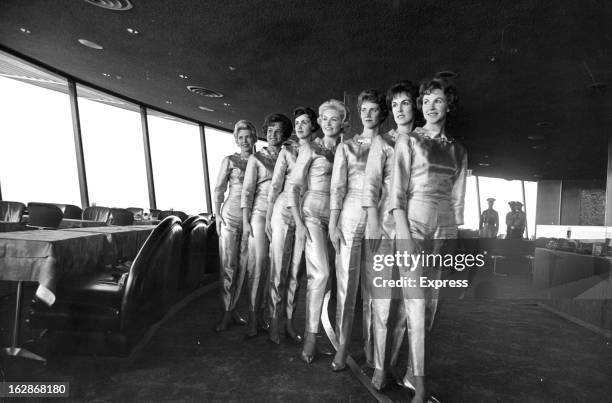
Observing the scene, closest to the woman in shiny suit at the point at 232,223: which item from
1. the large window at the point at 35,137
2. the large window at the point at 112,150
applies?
the large window at the point at 35,137

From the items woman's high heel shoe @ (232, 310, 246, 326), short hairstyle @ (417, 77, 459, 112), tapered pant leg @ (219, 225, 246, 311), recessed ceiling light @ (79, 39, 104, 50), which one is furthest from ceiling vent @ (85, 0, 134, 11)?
short hairstyle @ (417, 77, 459, 112)

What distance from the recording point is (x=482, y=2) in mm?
4172

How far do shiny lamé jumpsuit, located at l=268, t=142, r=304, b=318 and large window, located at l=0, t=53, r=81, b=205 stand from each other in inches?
187

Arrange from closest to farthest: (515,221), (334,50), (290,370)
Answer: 1. (290,370)
2. (334,50)
3. (515,221)

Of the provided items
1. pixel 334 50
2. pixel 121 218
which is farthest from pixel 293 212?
pixel 334 50

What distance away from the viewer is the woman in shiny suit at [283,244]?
2.87 meters

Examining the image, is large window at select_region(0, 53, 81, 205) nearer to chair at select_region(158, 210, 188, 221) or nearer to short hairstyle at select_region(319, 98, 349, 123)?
chair at select_region(158, 210, 188, 221)

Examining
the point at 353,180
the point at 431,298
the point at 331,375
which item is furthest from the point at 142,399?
the point at 353,180

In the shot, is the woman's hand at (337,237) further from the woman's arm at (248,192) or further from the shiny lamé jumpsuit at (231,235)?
the shiny lamé jumpsuit at (231,235)

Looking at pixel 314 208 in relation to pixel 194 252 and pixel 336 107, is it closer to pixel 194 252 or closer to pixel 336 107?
pixel 336 107

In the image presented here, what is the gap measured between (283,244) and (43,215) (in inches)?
95.3

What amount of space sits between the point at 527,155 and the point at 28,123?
41.8 ft

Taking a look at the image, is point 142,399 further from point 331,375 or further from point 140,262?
point 331,375

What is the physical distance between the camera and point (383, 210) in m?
2.20
